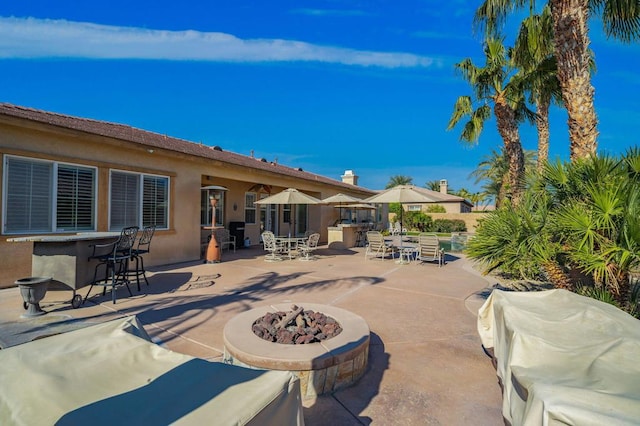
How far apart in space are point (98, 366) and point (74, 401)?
331 mm

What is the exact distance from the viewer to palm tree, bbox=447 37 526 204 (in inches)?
516

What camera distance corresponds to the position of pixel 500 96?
43.4 ft

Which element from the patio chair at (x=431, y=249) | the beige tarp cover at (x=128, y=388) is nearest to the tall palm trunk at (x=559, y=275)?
the beige tarp cover at (x=128, y=388)

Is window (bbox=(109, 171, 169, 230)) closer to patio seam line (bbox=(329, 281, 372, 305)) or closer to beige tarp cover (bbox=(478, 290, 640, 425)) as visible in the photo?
patio seam line (bbox=(329, 281, 372, 305))

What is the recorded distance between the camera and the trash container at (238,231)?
15.6 metres

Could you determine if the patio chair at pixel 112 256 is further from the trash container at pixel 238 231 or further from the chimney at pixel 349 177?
the chimney at pixel 349 177

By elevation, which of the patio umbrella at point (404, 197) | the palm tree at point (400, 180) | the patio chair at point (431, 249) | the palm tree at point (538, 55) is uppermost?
the palm tree at point (400, 180)

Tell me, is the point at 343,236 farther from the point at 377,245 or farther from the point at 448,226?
the point at 448,226

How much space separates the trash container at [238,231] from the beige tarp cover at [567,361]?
13.5m

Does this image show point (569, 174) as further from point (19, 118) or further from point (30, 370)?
point (19, 118)

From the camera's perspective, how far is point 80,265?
238 inches

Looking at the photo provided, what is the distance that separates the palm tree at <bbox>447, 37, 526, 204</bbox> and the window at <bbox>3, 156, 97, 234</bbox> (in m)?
14.5

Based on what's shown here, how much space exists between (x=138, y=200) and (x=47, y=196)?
7.32 ft

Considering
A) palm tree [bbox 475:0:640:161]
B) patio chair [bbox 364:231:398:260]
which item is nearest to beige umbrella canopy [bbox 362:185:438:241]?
patio chair [bbox 364:231:398:260]
